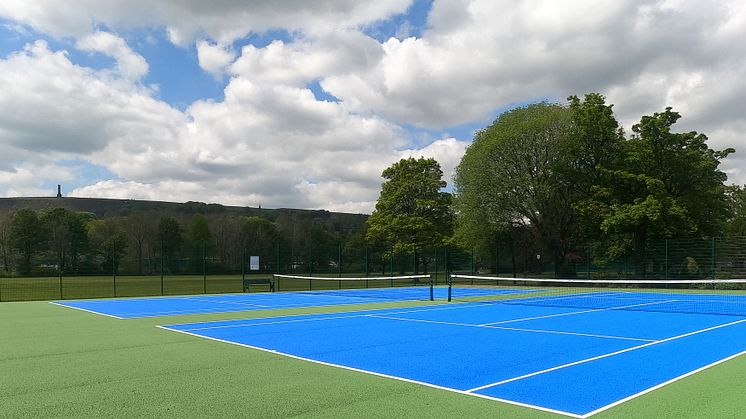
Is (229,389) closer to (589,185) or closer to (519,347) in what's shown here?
(519,347)

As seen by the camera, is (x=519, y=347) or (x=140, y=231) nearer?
(x=519, y=347)

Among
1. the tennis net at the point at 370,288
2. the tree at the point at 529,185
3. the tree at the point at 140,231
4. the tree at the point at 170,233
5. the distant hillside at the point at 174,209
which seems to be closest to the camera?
the tennis net at the point at 370,288

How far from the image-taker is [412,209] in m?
49.7

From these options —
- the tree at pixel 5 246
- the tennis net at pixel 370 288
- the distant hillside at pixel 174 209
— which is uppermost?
the distant hillside at pixel 174 209

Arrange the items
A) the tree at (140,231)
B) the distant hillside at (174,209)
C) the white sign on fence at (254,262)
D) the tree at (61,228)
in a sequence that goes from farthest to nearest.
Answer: the distant hillside at (174,209) < the tree at (140,231) < the tree at (61,228) < the white sign on fence at (254,262)

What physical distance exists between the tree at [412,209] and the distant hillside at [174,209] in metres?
76.1

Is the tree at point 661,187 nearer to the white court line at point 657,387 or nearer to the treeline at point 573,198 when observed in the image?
the treeline at point 573,198

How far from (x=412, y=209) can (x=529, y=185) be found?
37.2 feet

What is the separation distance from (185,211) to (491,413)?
137 metres

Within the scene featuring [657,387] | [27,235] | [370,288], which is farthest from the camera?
[27,235]

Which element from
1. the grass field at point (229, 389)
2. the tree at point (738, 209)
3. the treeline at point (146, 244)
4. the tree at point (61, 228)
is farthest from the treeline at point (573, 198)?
the tree at point (61, 228)

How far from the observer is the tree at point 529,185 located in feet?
136

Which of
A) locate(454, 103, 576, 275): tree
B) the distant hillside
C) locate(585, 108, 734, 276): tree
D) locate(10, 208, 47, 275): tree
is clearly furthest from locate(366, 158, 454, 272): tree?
the distant hillside

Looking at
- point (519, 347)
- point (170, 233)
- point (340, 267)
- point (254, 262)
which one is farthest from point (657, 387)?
point (170, 233)
